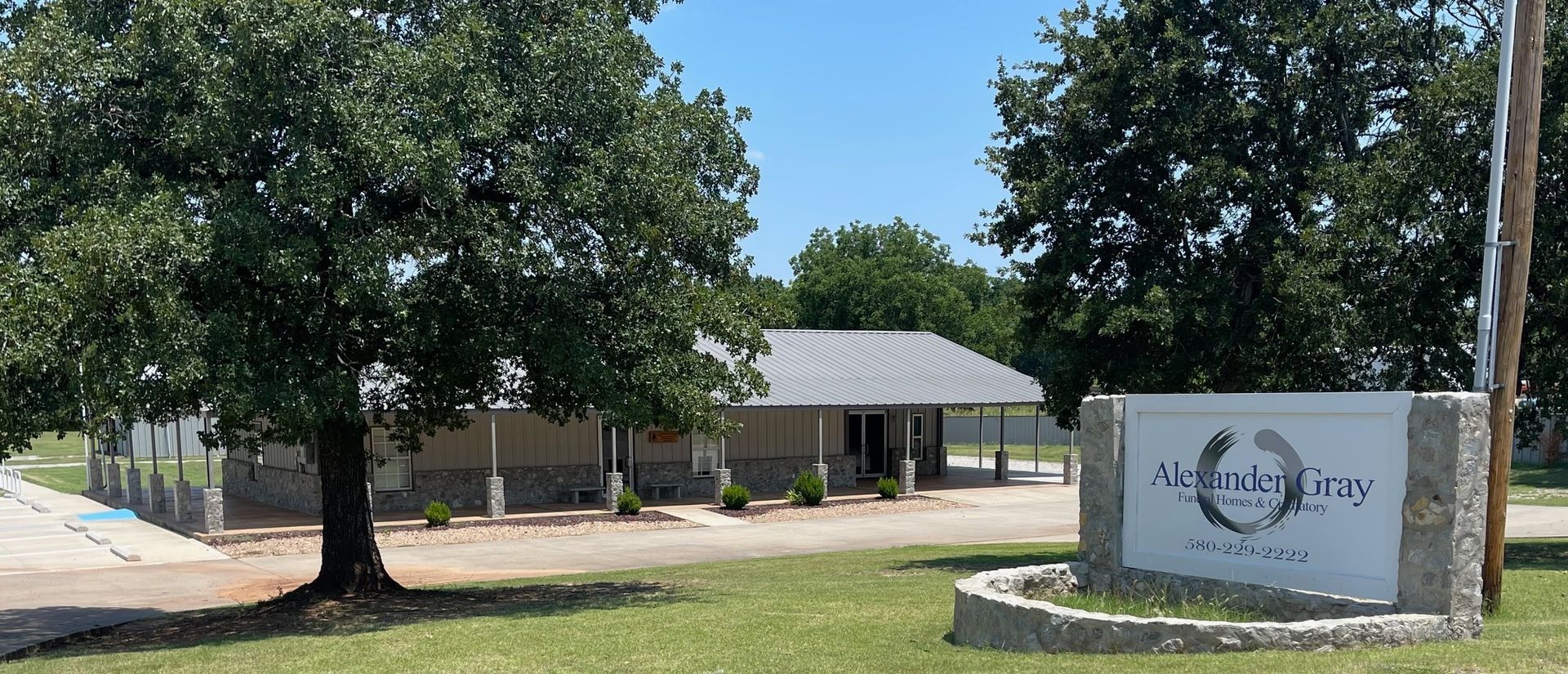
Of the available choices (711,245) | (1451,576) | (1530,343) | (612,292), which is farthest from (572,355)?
(1530,343)

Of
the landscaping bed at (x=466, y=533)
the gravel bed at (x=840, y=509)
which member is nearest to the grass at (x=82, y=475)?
the landscaping bed at (x=466, y=533)

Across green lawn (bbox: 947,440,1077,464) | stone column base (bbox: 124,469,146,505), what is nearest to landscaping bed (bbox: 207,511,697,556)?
stone column base (bbox: 124,469,146,505)

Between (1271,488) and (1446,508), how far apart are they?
4.75ft

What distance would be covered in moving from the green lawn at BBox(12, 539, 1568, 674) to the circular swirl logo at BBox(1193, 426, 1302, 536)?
170cm

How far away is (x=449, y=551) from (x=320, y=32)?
12230 millimetres

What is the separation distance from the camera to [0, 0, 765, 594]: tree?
10.9 m

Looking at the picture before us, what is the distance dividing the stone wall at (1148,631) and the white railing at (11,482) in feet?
105

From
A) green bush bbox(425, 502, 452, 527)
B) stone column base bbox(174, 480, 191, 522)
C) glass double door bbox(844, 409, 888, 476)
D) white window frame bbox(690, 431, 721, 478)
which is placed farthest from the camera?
glass double door bbox(844, 409, 888, 476)

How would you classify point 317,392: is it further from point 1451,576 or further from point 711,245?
point 1451,576

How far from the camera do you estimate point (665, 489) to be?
3053cm

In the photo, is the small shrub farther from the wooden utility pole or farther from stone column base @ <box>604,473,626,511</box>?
the wooden utility pole

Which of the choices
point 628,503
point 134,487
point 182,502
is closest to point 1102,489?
point 628,503

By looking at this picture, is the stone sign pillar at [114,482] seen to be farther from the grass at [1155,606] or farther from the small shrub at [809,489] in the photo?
the grass at [1155,606]

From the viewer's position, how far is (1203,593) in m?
10.6
